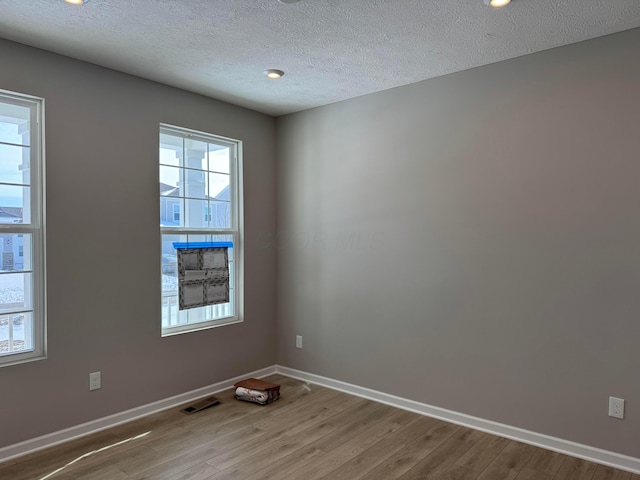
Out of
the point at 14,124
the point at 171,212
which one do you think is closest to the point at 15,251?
the point at 14,124

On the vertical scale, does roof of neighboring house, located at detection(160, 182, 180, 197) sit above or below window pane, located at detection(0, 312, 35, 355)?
above

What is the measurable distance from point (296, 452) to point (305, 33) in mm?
2605

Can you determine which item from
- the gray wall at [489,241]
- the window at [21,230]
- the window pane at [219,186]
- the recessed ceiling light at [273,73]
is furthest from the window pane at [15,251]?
the gray wall at [489,241]

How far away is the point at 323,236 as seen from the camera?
13.8 feet

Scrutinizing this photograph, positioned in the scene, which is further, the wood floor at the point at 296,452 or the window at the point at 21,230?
the window at the point at 21,230

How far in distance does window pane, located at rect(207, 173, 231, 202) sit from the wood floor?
1.84m

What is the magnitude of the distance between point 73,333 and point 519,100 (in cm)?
342

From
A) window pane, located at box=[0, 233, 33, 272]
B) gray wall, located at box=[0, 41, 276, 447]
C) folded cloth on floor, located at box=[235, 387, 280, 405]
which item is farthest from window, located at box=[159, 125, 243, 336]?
window pane, located at box=[0, 233, 33, 272]

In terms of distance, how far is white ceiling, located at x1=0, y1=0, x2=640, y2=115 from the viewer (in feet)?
7.82

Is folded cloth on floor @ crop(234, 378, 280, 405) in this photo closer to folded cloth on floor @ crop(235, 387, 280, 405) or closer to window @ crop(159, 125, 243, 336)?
folded cloth on floor @ crop(235, 387, 280, 405)

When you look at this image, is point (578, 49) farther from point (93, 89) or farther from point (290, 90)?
point (93, 89)

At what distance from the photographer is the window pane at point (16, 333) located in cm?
282

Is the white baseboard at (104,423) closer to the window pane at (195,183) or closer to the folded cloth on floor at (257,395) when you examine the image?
the folded cloth on floor at (257,395)

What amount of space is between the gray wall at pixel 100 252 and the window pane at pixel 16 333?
0.12m
